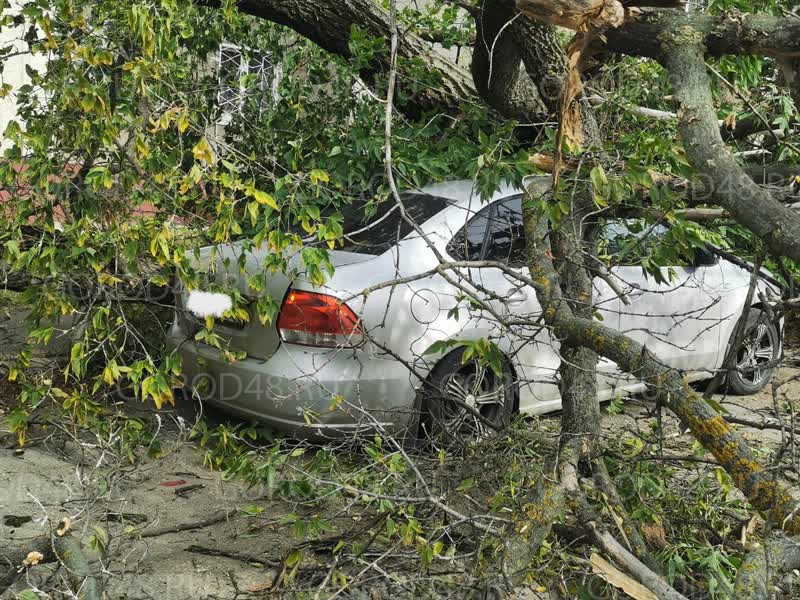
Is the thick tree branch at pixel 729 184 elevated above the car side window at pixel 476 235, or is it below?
above

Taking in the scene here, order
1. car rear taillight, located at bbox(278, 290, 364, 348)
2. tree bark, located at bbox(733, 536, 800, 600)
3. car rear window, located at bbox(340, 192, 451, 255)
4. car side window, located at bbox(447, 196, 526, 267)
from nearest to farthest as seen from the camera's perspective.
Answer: tree bark, located at bbox(733, 536, 800, 600)
car rear taillight, located at bbox(278, 290, 364, 348)
car rear window, located at bbox(340, 192, 451, 255)
car side window, located at bbox(447, 196, 526, 267)

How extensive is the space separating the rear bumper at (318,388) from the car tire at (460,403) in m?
0.13

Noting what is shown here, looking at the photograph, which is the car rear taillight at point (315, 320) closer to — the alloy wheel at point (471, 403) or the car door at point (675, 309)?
the alloy wheel at point (471, 403)

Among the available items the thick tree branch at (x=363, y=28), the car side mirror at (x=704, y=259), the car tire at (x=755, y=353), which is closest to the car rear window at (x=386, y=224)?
the thick tree branch at (x=363, y=28)

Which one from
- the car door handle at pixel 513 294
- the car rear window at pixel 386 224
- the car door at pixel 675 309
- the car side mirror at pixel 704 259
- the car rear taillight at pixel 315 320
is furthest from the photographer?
the car side mirror at pixel 704 259

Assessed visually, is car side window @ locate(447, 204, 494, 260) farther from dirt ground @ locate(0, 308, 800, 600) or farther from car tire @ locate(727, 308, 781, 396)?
car tire @ locate(727, 308, 781, 396)

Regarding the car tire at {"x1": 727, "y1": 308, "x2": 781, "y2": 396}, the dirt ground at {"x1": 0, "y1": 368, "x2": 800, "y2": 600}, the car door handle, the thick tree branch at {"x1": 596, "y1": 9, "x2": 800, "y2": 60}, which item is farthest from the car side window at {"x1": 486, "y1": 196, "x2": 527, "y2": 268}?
the car tire at {"x1": 727, "y1": 308, "x2": 781, "y2": 396}

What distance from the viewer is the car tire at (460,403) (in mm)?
4859

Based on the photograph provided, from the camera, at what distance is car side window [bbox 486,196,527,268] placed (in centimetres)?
565

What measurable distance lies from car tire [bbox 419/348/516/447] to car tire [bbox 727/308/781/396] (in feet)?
7.70

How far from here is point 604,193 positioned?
12.3ft

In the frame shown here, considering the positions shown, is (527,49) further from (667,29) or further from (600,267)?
(667,29)

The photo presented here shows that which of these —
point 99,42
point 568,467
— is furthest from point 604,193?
point 99,42

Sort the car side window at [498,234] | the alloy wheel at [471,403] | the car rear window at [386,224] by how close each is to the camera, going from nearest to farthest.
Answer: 1. the alloy wheel at [471,403]
2. the car rear window at [386,224]
3. the car side window at [498,234]
